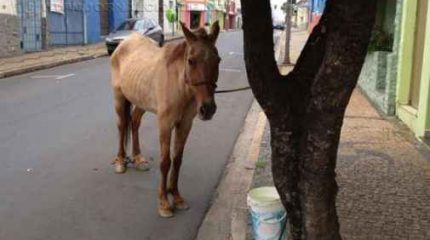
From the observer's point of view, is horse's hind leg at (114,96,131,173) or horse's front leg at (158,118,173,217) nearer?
horse's front leg at (158,118,173,217)

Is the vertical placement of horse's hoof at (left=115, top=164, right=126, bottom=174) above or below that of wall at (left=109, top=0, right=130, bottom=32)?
below

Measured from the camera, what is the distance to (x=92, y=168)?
7.45 metres

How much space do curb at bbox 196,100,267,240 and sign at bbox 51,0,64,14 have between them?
21.1 m

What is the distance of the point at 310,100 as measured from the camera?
3.57 meters

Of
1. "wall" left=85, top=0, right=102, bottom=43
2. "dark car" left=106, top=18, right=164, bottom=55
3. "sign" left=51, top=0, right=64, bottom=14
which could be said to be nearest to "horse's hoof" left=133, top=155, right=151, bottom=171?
"dark car" left=106, top=18, right=164, bottom=55

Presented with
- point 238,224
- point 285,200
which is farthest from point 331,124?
point 238,224

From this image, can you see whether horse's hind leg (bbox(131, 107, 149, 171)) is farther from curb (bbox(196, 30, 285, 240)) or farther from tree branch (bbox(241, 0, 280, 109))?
tree branch (bbox(241, 0, 280, 109))

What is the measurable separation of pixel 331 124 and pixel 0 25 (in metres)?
21.2

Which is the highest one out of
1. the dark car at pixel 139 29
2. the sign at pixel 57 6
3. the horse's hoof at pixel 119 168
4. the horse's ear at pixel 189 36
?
the sign at pixel 57 6

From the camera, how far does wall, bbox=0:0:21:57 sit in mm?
22797

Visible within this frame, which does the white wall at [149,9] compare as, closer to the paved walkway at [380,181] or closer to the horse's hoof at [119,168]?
the paved walkway at [380,181]

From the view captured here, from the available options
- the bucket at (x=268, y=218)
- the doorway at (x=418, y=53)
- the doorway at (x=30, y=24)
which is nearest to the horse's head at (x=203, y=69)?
the bucket at (x=268, y=218)

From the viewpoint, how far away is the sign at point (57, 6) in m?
28.7

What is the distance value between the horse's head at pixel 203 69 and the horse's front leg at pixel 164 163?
69 centimetres
